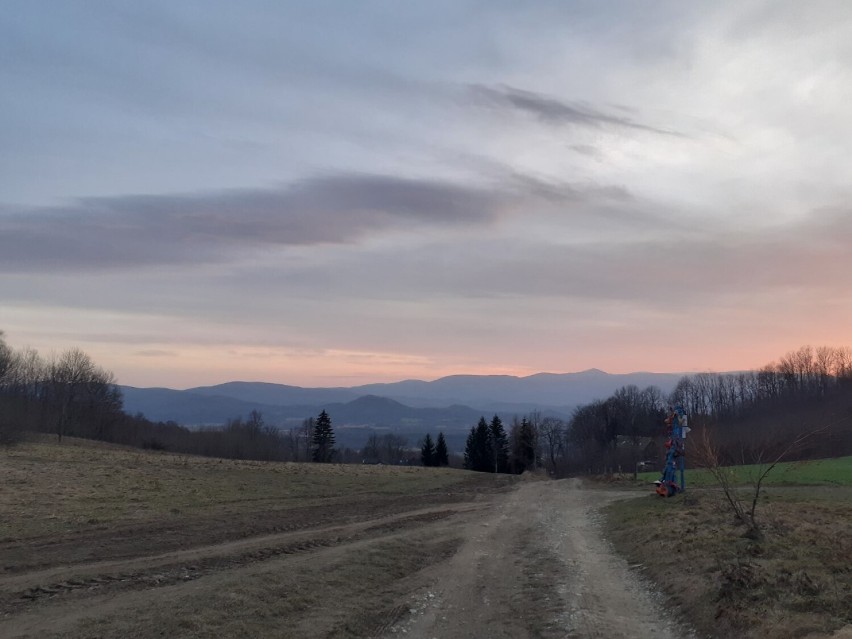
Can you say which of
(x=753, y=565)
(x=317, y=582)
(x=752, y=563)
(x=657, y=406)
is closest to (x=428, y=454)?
(x=657, y=406)

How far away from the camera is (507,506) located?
1128 inches

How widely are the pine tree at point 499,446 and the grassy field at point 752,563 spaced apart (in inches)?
2853

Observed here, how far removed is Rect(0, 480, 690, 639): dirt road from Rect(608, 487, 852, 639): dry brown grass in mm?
587

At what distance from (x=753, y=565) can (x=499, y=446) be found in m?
84.7

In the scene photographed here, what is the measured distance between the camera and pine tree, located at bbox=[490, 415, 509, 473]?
93.9 meters

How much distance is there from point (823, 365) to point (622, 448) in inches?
1661

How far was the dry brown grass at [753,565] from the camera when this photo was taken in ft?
28.5

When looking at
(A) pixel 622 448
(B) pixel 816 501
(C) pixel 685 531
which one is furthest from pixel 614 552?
(A) pixel 622 448

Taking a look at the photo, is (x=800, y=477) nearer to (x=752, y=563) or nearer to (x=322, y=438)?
(x=752, y=563)

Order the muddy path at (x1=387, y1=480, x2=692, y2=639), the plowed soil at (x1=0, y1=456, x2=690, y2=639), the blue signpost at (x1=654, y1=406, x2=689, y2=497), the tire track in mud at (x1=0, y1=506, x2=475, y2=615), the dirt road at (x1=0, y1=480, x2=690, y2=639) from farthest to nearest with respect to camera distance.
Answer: the blue signpost at (x1=654, y1=406, x2=689, y2=497), the tire track in mud at (x1=0, y1=506, x2=475, y2=615), the muddy path at (x1=387, y1=480, x2=692, y2=639), the plowed soil at (x1=0, y1=456, x2=690, y2=639), the dirt road at (x1=0, y1=480, x2=690, y2=639)

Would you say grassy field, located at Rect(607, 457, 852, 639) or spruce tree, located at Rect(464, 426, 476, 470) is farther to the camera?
spruce tree, located at Rect(464, 426, 476, 470)

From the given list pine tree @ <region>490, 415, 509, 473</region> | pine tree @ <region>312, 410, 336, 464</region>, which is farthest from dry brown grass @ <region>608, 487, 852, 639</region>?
pine tree @ <region>312, 410, 336, 464</region>

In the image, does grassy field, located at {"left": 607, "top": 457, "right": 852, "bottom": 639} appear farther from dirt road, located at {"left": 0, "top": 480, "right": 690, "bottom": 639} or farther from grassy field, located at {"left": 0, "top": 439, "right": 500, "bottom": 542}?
grassy field, located at {"left": 0, "top": 439, "right": 500, "bottom": 542}

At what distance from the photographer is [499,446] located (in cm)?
9469
